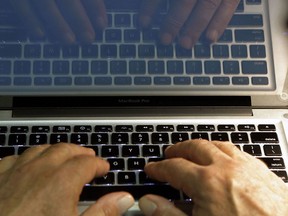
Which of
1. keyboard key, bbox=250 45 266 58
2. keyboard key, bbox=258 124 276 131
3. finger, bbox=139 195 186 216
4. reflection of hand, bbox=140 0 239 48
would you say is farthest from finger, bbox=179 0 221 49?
finger, bbox=139 195 186 216

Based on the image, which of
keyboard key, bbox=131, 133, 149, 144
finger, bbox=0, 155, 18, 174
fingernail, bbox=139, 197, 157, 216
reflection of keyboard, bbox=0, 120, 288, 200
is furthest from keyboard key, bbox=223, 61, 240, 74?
finger, bbox=0, 155, 18, 174

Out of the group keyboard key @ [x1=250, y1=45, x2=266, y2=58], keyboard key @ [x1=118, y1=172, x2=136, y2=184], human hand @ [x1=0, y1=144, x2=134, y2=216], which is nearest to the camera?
human hand @ [x1=0, y1=144, x2=134, y2=216]

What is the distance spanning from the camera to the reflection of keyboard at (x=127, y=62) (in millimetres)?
784

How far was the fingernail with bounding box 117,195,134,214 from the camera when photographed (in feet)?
2.11

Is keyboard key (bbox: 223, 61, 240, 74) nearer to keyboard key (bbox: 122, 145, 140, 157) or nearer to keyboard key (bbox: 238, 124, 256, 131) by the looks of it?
keyboard key (bbox: 238, 124, 256, 131)

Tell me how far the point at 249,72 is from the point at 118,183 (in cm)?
33

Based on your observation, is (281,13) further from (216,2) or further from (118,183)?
(118,183)

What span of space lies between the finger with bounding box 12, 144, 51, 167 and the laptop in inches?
1.9

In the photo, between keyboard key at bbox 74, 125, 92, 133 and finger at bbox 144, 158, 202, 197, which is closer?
finger at bbox 144, 158, 202, 197

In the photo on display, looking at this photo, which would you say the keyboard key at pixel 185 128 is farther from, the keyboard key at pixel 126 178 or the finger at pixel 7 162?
the finger at pixel 7 162

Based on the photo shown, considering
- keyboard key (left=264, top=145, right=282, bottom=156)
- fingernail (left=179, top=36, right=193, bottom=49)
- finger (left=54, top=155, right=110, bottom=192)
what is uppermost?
fingernail (left=179, top=36, right=193, bottom=49)

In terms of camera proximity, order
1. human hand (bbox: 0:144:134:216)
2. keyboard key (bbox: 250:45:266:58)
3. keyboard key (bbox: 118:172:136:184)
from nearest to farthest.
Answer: human hand (bbox: 0:144:134:216) → keyboard key (bbox: 118:172:136:184) → keyboard key (bbox: 250:45:266:58)

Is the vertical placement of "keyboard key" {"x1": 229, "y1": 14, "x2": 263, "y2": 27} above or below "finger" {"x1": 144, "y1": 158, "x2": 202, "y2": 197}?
above

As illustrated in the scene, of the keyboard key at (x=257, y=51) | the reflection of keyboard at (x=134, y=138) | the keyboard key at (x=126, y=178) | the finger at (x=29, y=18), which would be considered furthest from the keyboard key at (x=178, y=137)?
the finger at (x=29, y=18)
